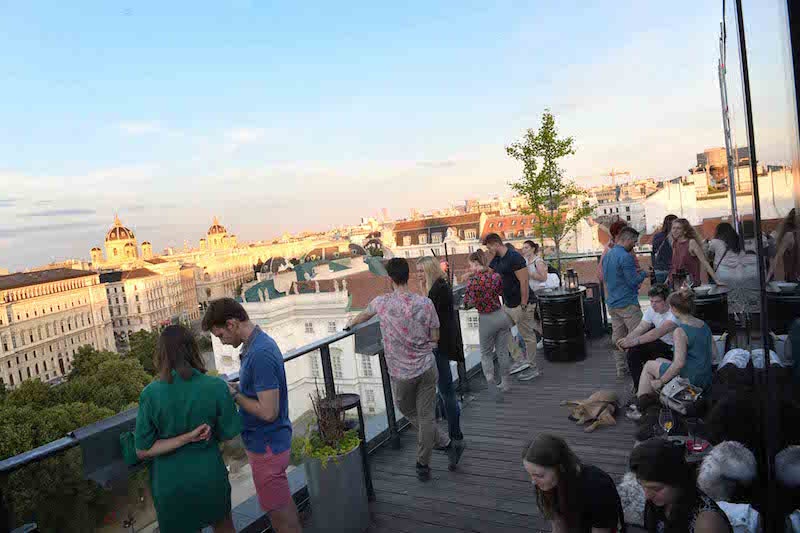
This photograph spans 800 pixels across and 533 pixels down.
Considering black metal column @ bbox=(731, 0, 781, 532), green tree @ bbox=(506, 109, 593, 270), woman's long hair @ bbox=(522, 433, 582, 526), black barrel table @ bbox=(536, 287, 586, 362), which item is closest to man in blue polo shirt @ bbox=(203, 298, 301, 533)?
woman's long hair @ bbox=(522, 433, 582, 526)

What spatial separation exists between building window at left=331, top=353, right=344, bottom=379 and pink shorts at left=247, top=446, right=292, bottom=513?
1.20 metres

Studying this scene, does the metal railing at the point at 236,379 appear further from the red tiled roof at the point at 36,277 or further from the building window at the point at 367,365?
the red tiled roof at the point at 36,277

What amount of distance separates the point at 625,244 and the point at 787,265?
516cm

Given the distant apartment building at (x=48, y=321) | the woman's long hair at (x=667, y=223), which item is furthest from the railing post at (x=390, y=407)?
the distant apartment building at (x=48, y=321)

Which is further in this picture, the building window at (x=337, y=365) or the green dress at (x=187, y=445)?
the building window at (x=337, y=365)

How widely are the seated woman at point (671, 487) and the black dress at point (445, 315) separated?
7.76ft

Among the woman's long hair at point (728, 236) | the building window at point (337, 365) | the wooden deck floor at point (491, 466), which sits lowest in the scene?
the wooden deck floor at point (491, 466)

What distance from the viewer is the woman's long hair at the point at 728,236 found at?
204 inches

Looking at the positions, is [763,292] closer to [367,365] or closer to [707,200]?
[367,365]

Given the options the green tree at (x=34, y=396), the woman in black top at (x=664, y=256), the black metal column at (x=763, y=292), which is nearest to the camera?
the black metal column at (x=763, y=292)

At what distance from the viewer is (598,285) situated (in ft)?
28.9

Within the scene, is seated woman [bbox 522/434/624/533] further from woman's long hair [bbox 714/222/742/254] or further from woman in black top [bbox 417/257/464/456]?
woman's long hair [bbox 714/222/742/254]

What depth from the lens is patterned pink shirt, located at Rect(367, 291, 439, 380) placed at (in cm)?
428

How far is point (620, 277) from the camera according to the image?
6336mm
